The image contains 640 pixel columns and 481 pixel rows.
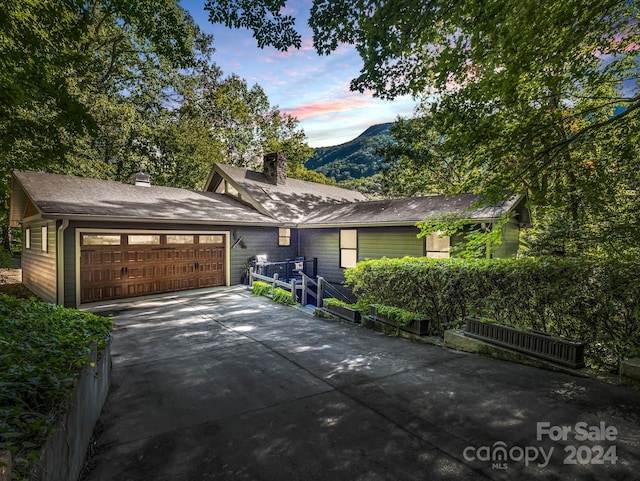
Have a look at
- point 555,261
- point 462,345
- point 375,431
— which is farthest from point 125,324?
point 555,261

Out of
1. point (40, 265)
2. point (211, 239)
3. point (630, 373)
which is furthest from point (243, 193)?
point (630, 373)

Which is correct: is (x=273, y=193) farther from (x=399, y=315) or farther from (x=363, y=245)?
(x=399, y=315)

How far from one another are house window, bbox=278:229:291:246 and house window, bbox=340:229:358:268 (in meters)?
2.68

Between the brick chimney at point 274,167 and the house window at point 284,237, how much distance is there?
181 inches

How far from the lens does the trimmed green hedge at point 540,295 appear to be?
442 cm

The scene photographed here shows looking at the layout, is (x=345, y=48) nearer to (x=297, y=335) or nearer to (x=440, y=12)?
(x=440, y=12)

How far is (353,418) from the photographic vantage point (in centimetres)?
355

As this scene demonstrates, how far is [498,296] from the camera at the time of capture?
5805 mm

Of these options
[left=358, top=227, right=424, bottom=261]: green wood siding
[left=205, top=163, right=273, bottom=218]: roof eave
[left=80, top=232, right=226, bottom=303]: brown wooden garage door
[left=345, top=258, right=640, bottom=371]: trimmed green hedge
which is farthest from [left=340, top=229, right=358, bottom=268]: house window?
[left=345, top=258, right=640, bottom=371]: trimmed green hedge

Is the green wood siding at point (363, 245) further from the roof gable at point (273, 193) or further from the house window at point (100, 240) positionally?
the house window at point (100, 240)

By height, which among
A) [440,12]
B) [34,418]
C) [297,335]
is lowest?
[297,335]

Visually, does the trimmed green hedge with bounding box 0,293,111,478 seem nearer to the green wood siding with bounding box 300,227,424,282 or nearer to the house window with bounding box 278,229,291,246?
the green wood siding with bounding box 300,227,424,282

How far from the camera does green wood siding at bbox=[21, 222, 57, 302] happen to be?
31.9ft

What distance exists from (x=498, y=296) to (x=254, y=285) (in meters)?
8.60
